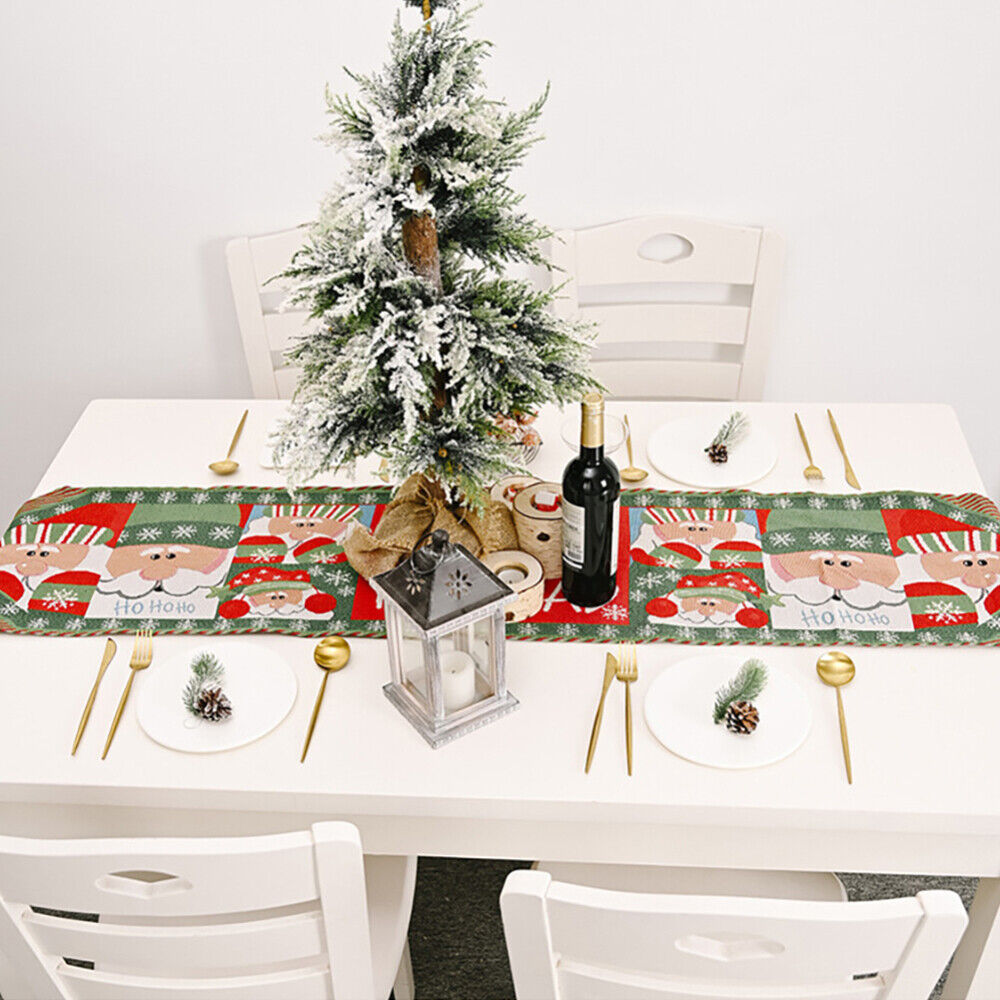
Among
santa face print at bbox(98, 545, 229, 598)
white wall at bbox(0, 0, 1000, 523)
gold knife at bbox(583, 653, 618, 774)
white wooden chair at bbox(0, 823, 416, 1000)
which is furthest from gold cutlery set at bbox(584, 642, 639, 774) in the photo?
white wall at bbox(0, 0, 1000, 523)

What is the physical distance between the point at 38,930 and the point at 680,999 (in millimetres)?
650

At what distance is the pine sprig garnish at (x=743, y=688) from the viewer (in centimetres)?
135

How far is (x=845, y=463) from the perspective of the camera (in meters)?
1.75

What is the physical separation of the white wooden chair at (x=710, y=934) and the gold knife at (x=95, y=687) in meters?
0.59

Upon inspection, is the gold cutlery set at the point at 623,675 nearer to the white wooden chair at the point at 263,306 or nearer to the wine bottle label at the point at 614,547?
the wine bottle label at the point at 614,547

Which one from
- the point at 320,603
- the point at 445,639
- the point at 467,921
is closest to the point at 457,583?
the point at 445,639

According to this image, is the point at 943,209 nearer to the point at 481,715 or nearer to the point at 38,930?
the point at 481,715

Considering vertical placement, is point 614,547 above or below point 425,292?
below

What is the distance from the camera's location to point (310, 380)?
139cm

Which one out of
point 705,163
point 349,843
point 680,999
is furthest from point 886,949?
point 705,163

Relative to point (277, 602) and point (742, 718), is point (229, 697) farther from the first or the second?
point (742, 718)

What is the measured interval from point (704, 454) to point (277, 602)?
2.22 ft

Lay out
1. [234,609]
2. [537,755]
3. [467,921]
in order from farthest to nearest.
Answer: [467,921] → [234,609] → [537,755]

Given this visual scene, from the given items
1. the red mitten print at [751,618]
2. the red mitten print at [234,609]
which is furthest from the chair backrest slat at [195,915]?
the red mitten print at [751,618]
